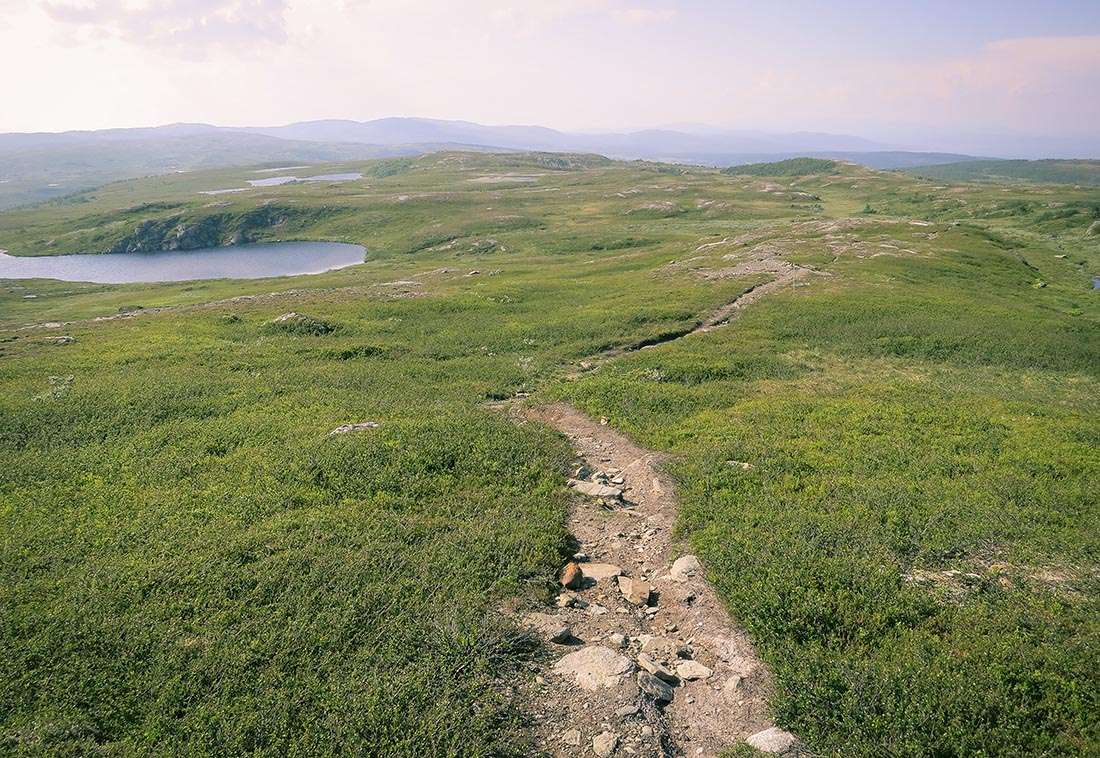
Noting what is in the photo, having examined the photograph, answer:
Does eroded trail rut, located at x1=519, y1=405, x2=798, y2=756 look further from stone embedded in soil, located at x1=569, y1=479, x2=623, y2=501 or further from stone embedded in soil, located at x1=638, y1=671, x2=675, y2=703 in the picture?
stone embedded in soil, located at x1=569, y1=479, x2=623, y2=501

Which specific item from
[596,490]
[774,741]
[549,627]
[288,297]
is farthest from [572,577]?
[288,297]

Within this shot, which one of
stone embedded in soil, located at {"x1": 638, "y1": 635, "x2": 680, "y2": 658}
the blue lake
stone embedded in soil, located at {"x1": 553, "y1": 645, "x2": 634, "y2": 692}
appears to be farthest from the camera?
the blue lake

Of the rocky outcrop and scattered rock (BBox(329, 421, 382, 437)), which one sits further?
the rocky outcrop

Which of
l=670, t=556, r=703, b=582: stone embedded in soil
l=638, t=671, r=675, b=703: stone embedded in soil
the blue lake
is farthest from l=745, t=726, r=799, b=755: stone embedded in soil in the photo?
the blue lake

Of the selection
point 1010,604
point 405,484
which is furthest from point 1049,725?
point 405,484

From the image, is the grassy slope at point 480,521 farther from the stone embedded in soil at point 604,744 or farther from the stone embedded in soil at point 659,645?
the stone embedded in soil at point 659,645
